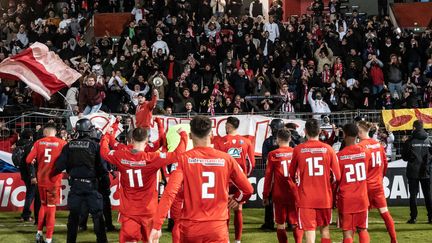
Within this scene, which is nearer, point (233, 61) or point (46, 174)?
point (46, 174)

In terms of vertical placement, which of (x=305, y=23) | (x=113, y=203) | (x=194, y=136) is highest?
(x=305, y=23)

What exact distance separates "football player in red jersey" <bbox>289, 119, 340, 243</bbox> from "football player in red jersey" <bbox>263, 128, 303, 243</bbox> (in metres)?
Result: 1.06

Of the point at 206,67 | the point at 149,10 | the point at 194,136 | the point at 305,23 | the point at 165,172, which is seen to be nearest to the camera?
the point at 194,136

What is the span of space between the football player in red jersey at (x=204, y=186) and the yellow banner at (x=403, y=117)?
13.5 m

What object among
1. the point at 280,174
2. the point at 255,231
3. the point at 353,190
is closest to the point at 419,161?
the point at 255,231

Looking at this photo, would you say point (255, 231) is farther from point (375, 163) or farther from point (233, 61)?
point (233, 61)

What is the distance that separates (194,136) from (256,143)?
12.5 m

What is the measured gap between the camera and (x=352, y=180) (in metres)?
11.2

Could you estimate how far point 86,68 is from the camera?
2378cm

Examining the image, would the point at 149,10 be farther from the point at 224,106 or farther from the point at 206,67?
the point at 224,106

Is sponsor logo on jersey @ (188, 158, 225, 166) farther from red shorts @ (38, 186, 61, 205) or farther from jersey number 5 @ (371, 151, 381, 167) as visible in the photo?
red shorts @ (38, 186, 61, 205)

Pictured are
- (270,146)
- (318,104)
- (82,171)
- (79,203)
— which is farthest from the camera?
(318,104)

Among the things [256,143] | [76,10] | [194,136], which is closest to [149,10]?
[76,10]

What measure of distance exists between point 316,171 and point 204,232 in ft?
11.2
